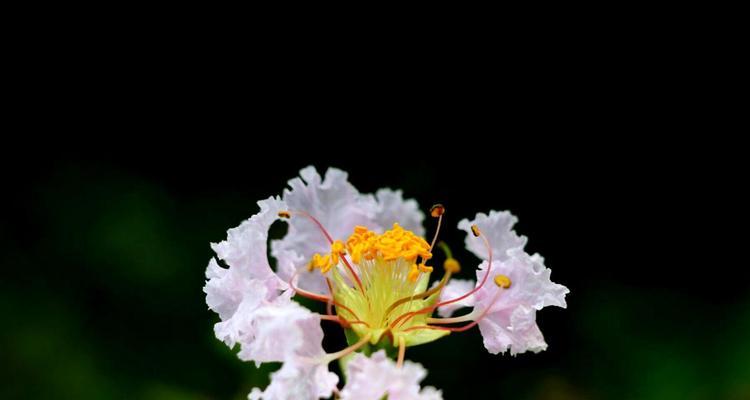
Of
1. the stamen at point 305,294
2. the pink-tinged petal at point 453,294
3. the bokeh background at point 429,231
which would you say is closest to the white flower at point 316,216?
the stamen at point 305,294

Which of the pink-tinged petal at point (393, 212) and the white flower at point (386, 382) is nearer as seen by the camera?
the white flower at point (386, 382)

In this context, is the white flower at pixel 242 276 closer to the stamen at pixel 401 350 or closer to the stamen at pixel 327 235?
the stamen at pixel 327 235

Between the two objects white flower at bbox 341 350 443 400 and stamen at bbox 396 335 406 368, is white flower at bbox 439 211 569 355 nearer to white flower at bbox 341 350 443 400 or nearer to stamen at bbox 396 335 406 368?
stamen at bbox 396 335 406 368
